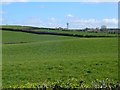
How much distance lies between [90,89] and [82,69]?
11300mm

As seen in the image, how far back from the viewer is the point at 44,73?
2095cm

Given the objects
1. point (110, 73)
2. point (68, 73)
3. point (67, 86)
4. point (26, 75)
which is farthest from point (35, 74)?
point (67, 86)

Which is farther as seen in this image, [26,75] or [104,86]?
[26,75]

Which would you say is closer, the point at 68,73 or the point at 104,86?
the point at 104,86

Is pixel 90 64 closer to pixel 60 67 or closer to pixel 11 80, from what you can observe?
pixel 60 67

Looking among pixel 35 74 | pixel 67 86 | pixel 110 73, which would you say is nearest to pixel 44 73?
pixel 35 74

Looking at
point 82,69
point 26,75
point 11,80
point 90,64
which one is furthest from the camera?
point 90,64

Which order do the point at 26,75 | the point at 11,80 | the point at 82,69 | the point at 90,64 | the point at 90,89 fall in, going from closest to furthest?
the point at 90,89 → the point at 11,80 → the point at 26,75 → the point at 82,69 → the point at 90,64

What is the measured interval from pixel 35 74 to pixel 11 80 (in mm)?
1969

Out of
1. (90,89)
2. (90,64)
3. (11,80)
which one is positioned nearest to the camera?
(90,89)

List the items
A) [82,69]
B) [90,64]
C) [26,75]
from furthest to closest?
[90,64], [82,69], [26,75]

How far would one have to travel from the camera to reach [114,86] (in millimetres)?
11031

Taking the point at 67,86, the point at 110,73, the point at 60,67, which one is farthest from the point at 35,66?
the point at 67,86

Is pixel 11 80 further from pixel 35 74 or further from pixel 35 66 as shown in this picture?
pixel 35 66
